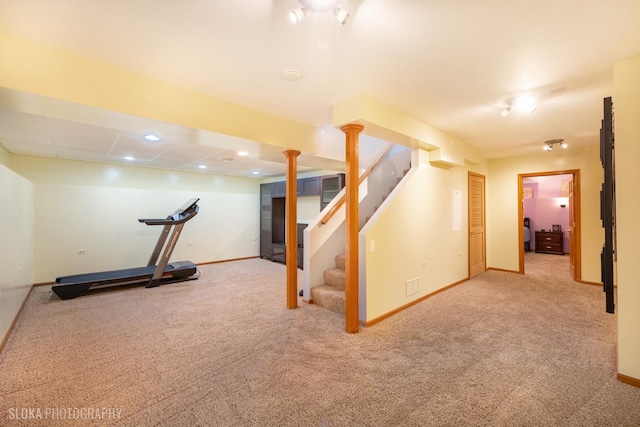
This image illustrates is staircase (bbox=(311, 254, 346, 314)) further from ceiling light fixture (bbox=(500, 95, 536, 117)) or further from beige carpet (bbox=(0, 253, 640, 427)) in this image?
ceiling light fixture (bbox=(500, 95, 536, 117))

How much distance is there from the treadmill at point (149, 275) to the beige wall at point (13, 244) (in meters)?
0.51

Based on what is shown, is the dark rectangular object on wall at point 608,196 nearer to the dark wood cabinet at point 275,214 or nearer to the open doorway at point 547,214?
the dark wood cabinet at point 275,214

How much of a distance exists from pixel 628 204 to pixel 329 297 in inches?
122

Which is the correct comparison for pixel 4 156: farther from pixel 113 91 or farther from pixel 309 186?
pixel 309 186

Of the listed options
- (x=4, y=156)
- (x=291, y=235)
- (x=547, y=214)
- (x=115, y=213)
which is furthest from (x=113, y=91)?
(x=547, y=214)

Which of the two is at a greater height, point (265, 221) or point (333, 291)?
point (265, 221)

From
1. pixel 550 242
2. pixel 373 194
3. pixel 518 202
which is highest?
pixel 373 194

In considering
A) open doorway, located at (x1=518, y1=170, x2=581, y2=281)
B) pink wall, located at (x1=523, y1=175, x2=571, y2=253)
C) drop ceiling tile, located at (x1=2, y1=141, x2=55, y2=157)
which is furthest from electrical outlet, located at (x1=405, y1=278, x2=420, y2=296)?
pink wall, located at (x1=523, y1=175, x2=571, y2=253)

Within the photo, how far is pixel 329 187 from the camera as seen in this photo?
6543 mm

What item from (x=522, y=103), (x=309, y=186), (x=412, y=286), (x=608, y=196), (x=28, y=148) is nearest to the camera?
(x=608, y=196)

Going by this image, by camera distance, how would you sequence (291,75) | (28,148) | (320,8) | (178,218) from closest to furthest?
(320,8), (291,75), (28,148), (178,218)

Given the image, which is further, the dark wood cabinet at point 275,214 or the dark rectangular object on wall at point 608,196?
the dark wood cabinet at point 275,214

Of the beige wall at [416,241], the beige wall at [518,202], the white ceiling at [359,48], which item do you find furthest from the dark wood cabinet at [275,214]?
the beige wall at [518,202]

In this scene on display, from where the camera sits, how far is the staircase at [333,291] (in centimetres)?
369
